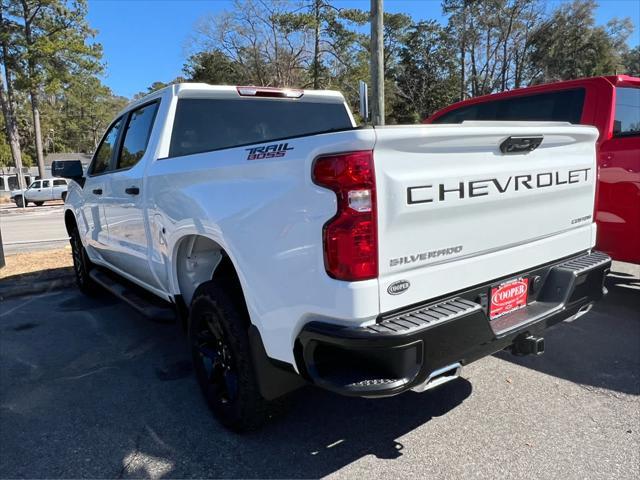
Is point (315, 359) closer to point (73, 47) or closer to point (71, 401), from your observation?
point (71, 401)

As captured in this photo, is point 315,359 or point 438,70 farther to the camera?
point 438,70

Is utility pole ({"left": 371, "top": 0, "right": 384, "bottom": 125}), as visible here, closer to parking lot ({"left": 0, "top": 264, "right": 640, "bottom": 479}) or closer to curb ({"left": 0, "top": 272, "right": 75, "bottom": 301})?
Answer: curb ({"left": 0, "top": 272, "right": 75, "bottom": 301})

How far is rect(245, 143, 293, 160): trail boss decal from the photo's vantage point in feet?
6.95

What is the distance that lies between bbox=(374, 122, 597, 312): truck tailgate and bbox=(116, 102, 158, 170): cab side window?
2.40 m

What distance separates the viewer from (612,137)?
14.9 ft

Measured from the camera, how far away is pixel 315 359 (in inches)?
82.0

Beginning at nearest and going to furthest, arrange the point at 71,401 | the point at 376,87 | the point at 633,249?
the point at 71,401 < the point at 633,249 < the point at 376,87

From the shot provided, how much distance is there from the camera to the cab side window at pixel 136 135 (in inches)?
147

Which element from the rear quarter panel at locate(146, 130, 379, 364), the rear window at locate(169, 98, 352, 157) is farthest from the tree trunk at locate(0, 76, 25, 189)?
the rear quarter panel at locate(146, 130, 379, 364)

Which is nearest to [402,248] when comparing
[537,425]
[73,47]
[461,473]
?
[461,473]

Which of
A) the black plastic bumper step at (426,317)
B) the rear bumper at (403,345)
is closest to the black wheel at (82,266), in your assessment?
the rear bumper at (403,345)

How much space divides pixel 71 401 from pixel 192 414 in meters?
0.93

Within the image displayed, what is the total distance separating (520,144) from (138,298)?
314cm

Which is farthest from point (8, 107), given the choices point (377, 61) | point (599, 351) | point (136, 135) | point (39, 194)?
point (599, 351)
